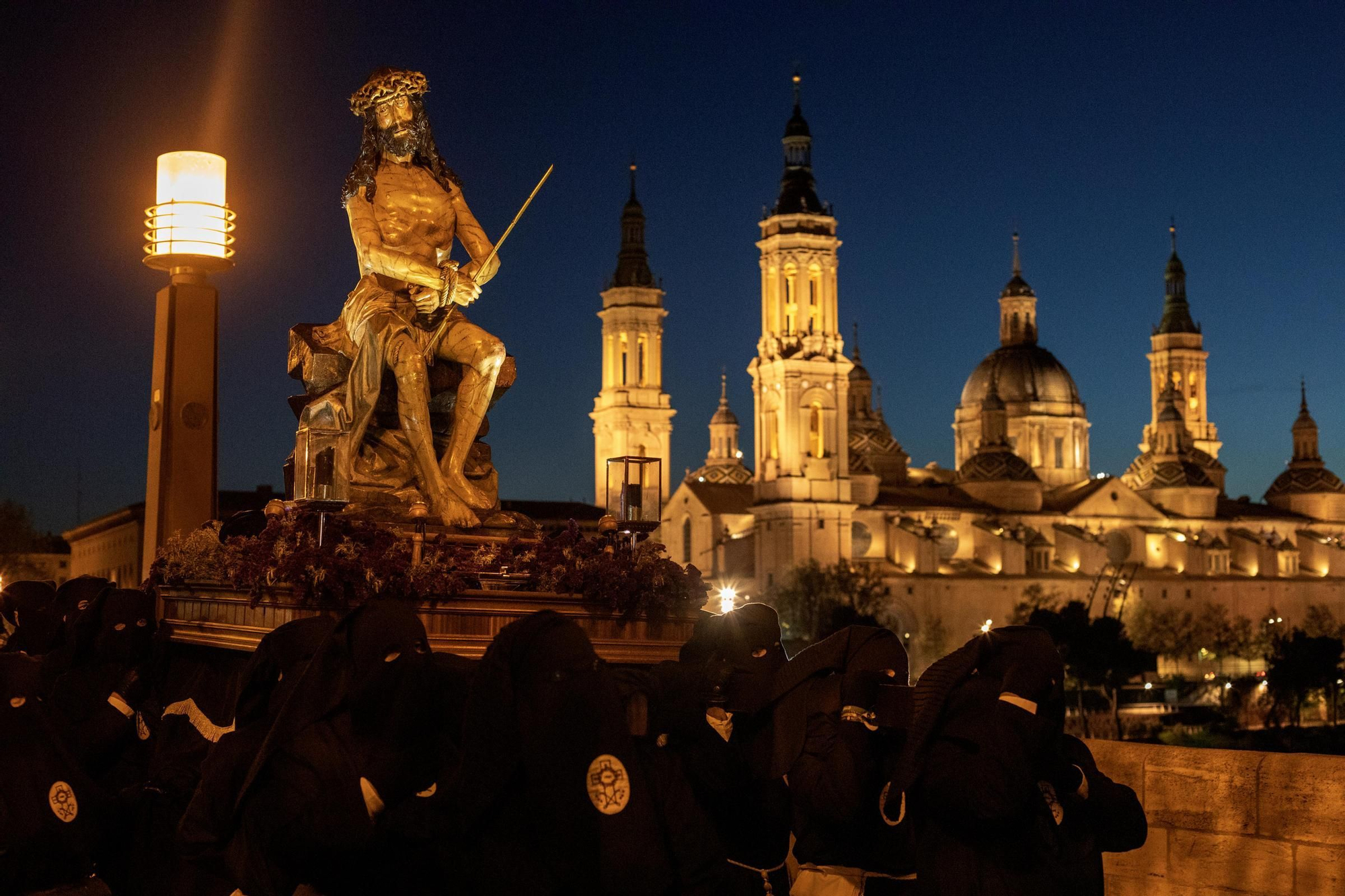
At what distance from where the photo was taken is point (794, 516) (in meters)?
86.9

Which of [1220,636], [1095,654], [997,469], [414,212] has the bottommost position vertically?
[1095,654]

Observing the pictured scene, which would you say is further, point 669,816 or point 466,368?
point 466,368

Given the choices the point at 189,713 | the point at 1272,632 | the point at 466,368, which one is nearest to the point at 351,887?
the point at 189,713

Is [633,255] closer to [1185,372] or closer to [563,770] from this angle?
[1185,372]

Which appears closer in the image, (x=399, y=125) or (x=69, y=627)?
(x=69, y=627)

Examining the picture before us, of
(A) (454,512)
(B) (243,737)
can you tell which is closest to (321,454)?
(A) (454,512)

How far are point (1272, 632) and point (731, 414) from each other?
3753cm

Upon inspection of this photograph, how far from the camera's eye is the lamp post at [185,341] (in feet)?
40.7

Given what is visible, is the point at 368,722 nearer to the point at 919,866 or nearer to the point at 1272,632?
the point at 919,866

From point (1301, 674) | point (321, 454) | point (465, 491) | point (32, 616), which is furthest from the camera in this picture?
point (1301, 674)

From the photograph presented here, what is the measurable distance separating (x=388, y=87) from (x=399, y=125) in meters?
0.27

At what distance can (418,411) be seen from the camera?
11.1m

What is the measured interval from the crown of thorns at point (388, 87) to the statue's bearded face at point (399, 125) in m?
0.04

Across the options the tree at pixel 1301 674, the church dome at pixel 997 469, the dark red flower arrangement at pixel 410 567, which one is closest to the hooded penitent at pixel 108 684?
the dark red flower arrangement at pixel 410 567
